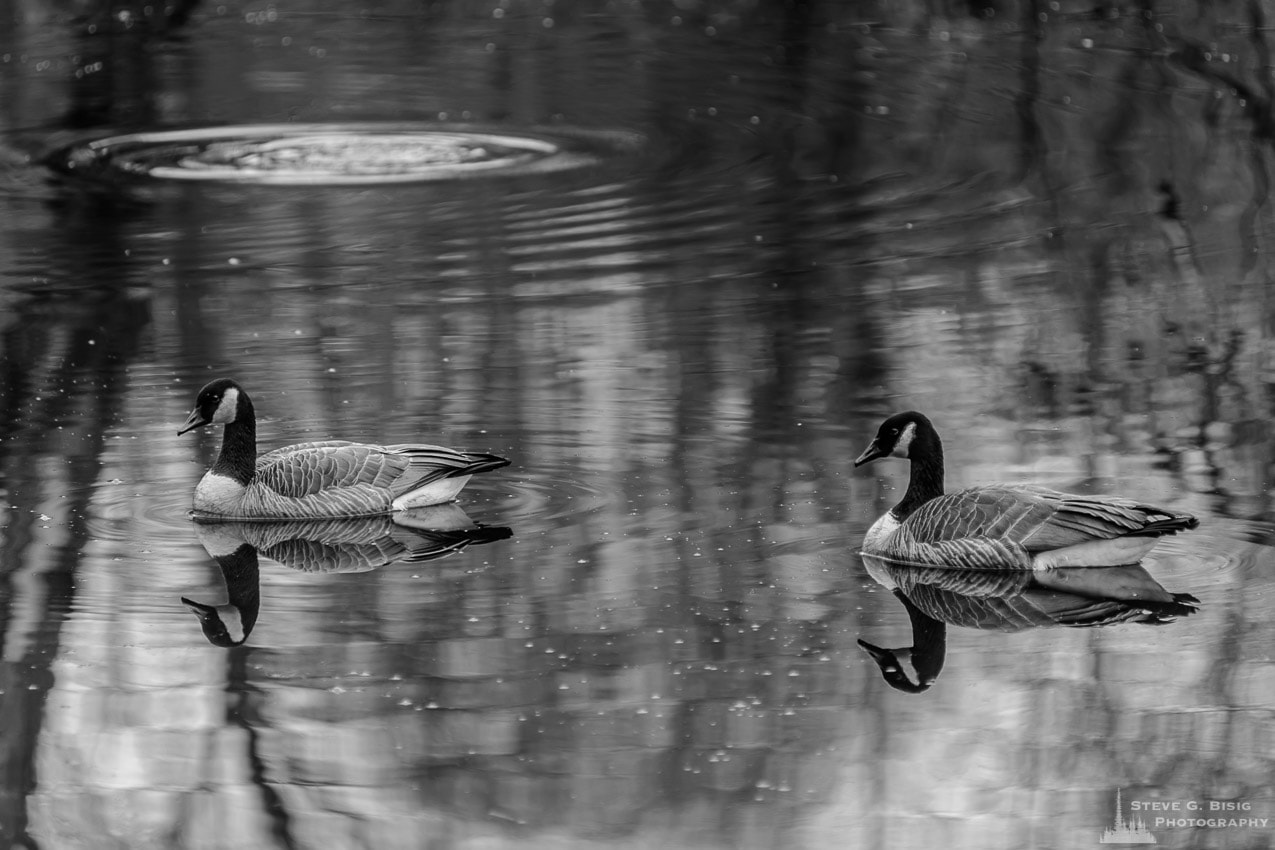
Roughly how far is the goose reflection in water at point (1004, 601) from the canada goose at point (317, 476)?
2.67m

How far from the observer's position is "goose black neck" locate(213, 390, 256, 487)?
11922 millimetres

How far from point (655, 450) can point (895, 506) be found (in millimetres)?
2260

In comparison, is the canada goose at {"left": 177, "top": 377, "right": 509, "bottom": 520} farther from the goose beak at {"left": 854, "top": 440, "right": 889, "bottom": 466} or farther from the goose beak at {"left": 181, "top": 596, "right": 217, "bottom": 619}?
the goose beak at {"left": 854, "top": 440, "right": 889, "bottom": 466}

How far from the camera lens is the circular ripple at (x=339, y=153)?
23484mm

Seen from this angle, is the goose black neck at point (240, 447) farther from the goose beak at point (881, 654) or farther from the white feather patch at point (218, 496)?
the goose beak at point (881, 654)

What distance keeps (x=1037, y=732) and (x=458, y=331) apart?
886cm

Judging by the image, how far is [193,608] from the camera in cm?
1022

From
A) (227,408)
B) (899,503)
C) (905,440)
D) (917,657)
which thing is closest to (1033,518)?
(899,503)

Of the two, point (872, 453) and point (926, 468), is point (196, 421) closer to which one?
point (872, 453)

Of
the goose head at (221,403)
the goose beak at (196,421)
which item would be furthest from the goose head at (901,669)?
the goose beak at (196,421)

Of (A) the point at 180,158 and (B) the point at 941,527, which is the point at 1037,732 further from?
(A) the point at 180,158

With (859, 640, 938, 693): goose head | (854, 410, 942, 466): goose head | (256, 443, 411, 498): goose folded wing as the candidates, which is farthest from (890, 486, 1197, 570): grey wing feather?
(256, 443, 411, 498): goose folded wing

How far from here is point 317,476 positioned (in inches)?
468

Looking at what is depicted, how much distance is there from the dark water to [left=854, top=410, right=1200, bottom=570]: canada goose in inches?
12.4
